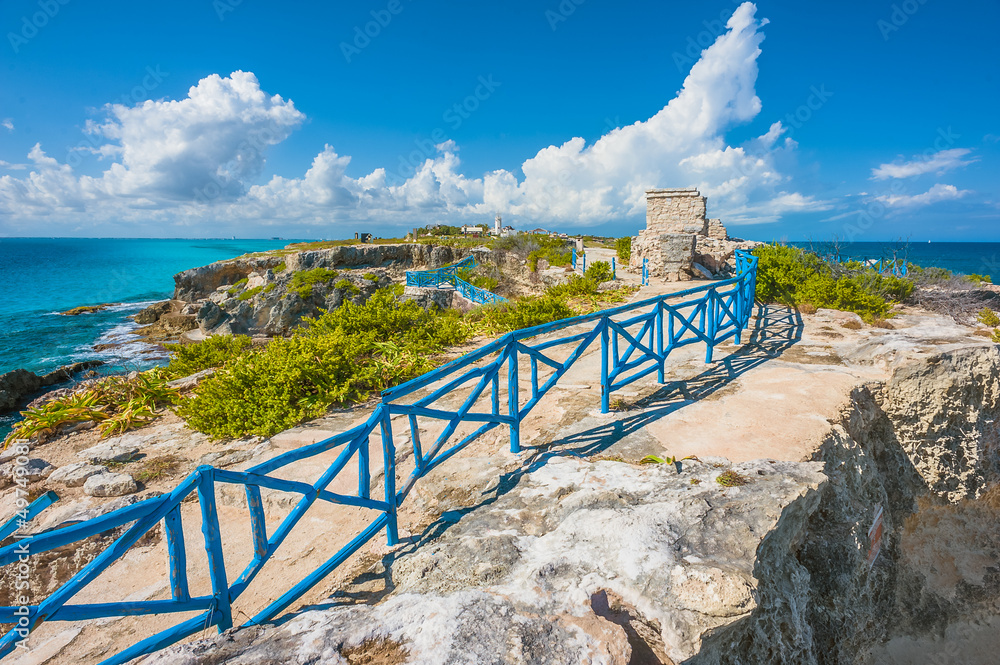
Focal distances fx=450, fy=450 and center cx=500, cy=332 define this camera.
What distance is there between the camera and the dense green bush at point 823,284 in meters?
10.2

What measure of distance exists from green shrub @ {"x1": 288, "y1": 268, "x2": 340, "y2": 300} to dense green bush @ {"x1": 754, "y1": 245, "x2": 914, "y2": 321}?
20.0m

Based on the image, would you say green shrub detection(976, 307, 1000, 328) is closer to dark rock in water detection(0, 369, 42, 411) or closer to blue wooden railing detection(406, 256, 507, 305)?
blue wooden railing detection(406, 256, 507, 305)

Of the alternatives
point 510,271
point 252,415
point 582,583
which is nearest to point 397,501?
point 582,583

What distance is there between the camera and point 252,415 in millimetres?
5848

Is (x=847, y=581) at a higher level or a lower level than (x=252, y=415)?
lower

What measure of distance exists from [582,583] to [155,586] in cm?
313

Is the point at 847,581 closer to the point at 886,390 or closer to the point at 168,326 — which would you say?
the point at 886,390

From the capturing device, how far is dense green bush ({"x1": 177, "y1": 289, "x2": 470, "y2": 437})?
589 cm

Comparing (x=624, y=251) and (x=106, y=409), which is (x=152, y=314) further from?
(x=624, y=251)

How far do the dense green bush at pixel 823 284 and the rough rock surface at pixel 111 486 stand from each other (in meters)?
12.8

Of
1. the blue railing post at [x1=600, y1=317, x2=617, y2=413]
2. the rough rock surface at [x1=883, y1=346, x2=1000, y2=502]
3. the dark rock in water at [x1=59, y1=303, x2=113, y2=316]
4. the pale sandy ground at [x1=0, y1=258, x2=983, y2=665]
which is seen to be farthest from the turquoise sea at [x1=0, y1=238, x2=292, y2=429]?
the rough rock surface at [x1=883, y1=346, x2=1000, y2=502]

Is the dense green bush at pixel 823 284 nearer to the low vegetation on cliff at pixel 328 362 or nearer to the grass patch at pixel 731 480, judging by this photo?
the low vegetation on cliff at pixel 328 362

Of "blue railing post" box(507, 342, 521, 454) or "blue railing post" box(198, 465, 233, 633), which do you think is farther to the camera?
"blue railing post" box(507, 342, 521, 454)

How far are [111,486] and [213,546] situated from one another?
3.59 m
